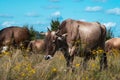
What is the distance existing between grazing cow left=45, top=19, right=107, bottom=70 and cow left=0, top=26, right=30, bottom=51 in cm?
527

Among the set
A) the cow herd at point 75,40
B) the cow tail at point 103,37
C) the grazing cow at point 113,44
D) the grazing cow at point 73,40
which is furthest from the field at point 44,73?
the grazing cow at point 113,44

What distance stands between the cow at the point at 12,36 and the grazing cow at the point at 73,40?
527 cm

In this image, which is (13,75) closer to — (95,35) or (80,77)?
(80,77)

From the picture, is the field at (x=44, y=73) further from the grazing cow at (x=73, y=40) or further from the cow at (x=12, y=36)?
the cow at (x=12, y=36)

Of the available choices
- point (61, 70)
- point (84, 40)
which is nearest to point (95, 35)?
point (84, 40)

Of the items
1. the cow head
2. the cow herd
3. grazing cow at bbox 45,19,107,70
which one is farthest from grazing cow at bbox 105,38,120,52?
the cow head

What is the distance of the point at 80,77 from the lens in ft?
30.7

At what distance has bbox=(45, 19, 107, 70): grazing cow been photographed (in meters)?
12.5

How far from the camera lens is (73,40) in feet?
42.6

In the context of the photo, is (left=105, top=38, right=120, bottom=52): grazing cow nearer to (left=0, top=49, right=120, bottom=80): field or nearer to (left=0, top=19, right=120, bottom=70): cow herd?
(left=0, top=19, right=120, bottom=70): cow herd

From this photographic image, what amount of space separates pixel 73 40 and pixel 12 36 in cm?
629

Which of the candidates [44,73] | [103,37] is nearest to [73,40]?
[103,37]

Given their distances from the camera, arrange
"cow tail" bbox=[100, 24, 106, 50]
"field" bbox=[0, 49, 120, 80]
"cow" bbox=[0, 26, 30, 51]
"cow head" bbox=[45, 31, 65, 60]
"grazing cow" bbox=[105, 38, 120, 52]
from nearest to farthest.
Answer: "field" bbox=[0, 49, 120, 80]
"cow head" bbox=[45, 31, 65, 60]
"cow tail" bbox=[100, 24, 106, 50]
"cow" bbox=[0, 26, 30, 51]
"grazing cow" bbox=[105, 38, 120, 52]

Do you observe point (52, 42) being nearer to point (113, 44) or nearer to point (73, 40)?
point (73, 40)
